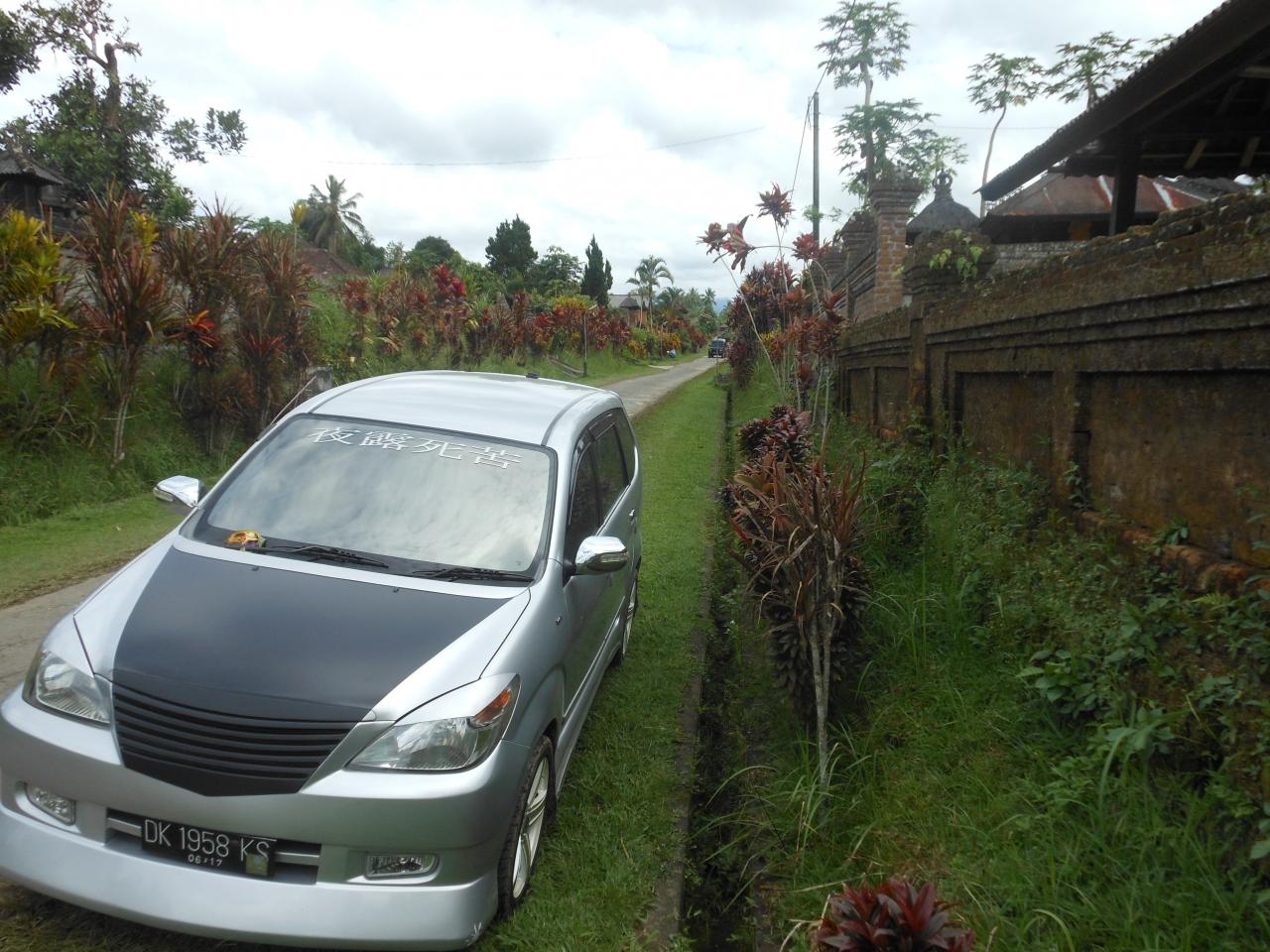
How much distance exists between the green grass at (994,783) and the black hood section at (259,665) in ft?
5.30

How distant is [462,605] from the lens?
3170 millimetres

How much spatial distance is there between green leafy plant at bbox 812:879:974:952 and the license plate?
5.09 feet

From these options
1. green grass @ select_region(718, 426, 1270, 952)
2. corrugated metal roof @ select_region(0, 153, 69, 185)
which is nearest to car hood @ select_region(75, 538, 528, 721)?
green grass @ select_region(718, 426, 1270, 952)

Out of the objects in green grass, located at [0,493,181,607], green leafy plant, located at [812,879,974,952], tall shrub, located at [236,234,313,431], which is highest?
tall shrub, located at [236,234,313,431]

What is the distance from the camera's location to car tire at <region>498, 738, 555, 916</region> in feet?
9.84

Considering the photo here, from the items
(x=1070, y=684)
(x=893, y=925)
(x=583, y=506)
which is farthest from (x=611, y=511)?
(x=893, y=925)

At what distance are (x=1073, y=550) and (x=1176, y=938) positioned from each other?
192cm

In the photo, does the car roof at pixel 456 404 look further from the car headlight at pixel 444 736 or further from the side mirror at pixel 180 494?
the car headlight at pixel 444 736

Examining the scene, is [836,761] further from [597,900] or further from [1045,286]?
[1045,286]

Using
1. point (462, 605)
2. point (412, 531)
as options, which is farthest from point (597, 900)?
point (412, 531)

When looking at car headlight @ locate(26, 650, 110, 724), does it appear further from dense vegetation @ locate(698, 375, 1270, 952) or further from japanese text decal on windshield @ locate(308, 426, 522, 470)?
dense vegetation @ locate(698, 375, 1270, 952)

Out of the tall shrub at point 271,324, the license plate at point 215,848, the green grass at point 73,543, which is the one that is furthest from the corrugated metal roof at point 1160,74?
the tall shrub at point 271,324

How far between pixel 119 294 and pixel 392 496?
7.58 meters

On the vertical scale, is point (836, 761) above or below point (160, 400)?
below
